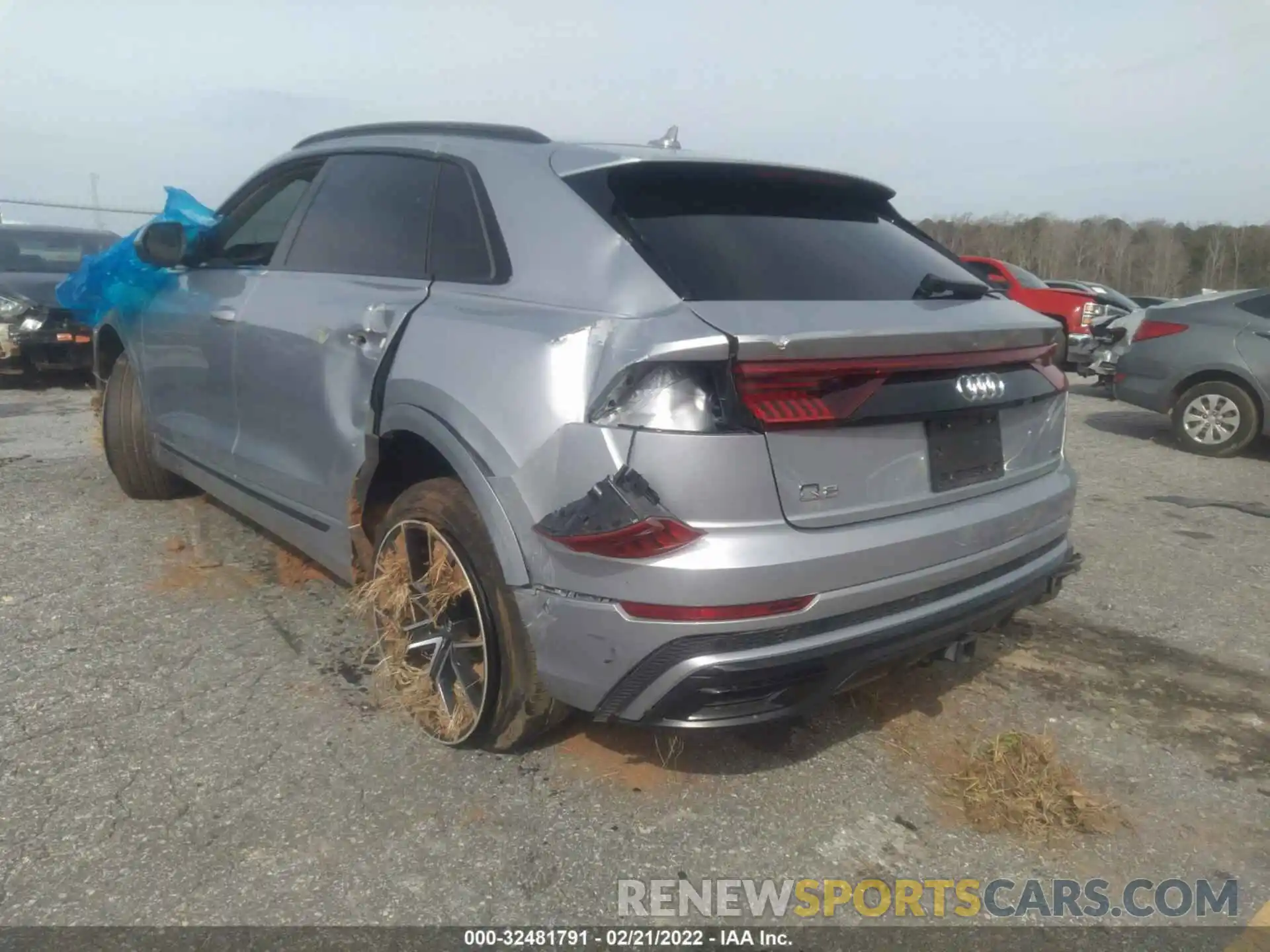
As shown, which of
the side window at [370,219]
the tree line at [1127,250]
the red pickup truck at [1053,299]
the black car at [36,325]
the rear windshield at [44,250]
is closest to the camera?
the side window at [370,219]

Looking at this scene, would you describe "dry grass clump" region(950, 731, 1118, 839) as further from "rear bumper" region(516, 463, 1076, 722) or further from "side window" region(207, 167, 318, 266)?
"side window" region(207, 167, 318, 266)

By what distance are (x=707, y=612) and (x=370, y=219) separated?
198 centimetres

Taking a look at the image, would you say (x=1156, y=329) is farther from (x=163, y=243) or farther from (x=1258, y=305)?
(x=163, y=243)

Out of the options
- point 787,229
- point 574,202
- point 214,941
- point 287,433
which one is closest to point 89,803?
point 214,941

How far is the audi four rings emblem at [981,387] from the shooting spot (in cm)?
249

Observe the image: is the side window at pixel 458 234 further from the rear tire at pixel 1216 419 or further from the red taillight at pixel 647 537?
the rear tire at pixel 1216 419

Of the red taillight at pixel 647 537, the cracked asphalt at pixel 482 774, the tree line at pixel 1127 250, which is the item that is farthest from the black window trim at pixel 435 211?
the tree line at pixel 1127 250

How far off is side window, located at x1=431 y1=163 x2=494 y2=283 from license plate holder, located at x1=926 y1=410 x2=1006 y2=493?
129 cm

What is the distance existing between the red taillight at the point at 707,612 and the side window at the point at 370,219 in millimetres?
1345

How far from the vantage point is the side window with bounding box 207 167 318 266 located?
12.3ft

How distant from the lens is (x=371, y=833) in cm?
245

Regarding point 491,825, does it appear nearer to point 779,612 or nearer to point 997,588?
point 779,612

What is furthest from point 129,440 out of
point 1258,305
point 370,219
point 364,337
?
point 1258,305

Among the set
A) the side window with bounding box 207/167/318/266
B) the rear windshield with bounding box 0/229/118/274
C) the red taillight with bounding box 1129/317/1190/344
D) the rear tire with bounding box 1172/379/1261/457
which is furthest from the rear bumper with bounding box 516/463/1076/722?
the rear windshield with bounding box 0/229/118/274
